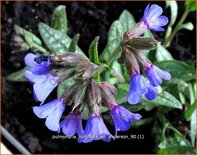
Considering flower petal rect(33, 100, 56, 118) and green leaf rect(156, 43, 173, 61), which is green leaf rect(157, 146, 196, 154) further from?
flower petal rect(33, 100, 56, 118)

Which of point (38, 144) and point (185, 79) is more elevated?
point (185, 79)

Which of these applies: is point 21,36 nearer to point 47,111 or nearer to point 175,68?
point 175,68

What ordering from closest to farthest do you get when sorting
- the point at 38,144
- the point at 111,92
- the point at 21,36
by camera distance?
the point at 111,92
the point at 21,36
the point at 38,144

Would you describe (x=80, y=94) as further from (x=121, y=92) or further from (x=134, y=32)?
(x=121, y=92)

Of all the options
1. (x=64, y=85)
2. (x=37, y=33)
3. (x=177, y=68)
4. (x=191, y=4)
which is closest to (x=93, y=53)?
(x=64, y=85)

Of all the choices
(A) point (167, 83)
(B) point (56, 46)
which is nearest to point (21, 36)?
(B) point (56, 46)

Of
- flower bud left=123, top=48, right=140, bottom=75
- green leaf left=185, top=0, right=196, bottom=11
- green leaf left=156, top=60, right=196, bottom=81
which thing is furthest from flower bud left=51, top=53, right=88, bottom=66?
green leaf left=185, top=0, right=196, bottom=11
